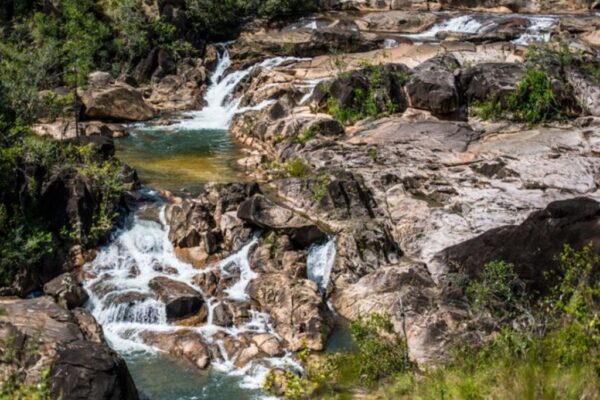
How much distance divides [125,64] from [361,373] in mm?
29092

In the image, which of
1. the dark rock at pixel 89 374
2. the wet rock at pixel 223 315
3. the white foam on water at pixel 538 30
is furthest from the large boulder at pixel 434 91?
the dark rock at pixel 89 374

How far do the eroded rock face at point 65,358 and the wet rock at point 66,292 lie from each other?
1.86 metres

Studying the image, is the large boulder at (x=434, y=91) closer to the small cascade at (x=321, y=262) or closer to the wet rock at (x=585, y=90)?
the wet rock at (x=585, y=90)

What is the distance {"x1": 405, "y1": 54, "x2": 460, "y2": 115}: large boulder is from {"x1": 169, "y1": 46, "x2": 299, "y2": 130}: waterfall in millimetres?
7419

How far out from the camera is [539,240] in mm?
14953

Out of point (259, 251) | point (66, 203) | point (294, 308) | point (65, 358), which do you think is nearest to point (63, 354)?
point (65, 358)

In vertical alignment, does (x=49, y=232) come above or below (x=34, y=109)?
below

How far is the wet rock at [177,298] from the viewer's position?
14.8 m

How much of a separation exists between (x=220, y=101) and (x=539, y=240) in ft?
70.4

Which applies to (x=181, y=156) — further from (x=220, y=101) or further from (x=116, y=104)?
(x=220, y=101)

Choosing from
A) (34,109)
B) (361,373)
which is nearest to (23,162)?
(34,109)

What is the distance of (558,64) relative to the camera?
25.8m

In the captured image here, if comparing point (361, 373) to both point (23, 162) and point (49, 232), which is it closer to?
point (49, 232)

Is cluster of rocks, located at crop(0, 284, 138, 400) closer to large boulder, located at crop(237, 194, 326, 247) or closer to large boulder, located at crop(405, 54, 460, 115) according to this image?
large boulder, located at crop(237, 194, 326, 247)
